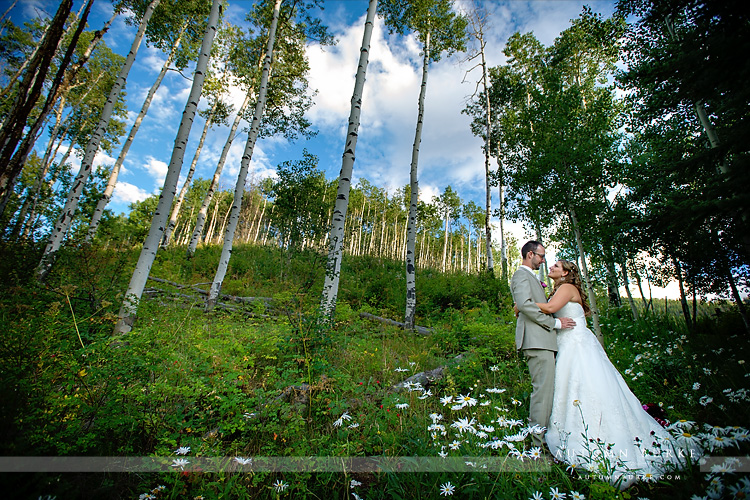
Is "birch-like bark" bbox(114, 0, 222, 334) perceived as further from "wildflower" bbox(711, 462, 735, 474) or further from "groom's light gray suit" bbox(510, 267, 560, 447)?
"wildflower" bbox(711, 462, 735, 474)

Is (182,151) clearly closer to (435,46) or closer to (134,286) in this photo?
(134,286)

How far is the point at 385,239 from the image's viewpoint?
40.0 metres

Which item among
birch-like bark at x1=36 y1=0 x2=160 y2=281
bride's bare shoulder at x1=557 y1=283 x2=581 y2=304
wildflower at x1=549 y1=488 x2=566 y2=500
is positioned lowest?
wildflower at x1=549 y1=488 x2=566 y2=500

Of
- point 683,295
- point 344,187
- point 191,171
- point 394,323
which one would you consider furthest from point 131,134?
point 683,295

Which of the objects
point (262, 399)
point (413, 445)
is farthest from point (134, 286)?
point (413, 445)

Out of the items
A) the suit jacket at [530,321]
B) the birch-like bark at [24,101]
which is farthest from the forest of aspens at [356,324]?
the suit jacket at [530,321]

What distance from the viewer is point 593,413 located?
2.78 metres

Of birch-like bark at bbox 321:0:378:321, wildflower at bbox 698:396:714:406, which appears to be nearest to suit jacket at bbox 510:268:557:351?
wildflower at bbox 698:396:714:406

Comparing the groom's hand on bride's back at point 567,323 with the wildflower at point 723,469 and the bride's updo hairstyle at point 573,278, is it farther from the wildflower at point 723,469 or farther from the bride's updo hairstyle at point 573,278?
the wildflower at point 723,469

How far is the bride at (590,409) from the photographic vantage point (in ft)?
8.30

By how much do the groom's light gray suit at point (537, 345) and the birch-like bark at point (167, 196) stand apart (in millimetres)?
5792

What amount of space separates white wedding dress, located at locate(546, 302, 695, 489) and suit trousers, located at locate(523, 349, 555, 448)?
0.06 meters

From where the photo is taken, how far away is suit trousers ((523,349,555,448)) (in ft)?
9.81

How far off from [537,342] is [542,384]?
0.44 metres
